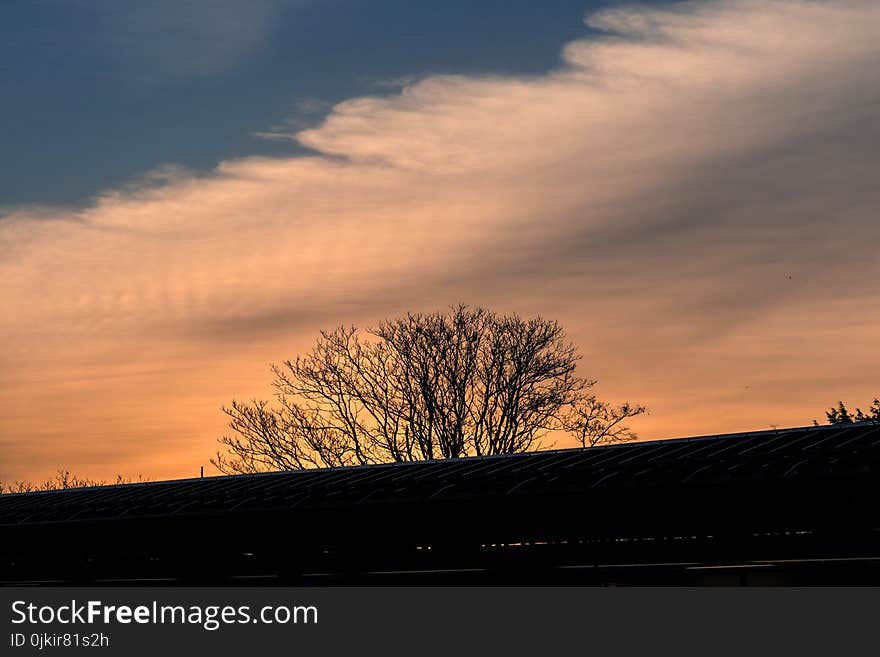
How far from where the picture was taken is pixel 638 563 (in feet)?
82.0

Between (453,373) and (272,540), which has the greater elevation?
(453,373)

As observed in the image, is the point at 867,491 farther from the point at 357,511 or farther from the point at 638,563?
the point at 357,511

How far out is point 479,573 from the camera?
88.5 feet

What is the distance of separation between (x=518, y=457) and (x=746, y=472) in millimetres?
8466

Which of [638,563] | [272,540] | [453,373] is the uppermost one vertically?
[453,373]

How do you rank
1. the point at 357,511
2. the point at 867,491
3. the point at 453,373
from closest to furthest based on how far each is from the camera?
the point at 867,491, the point at 357,511, the point at 453,373
